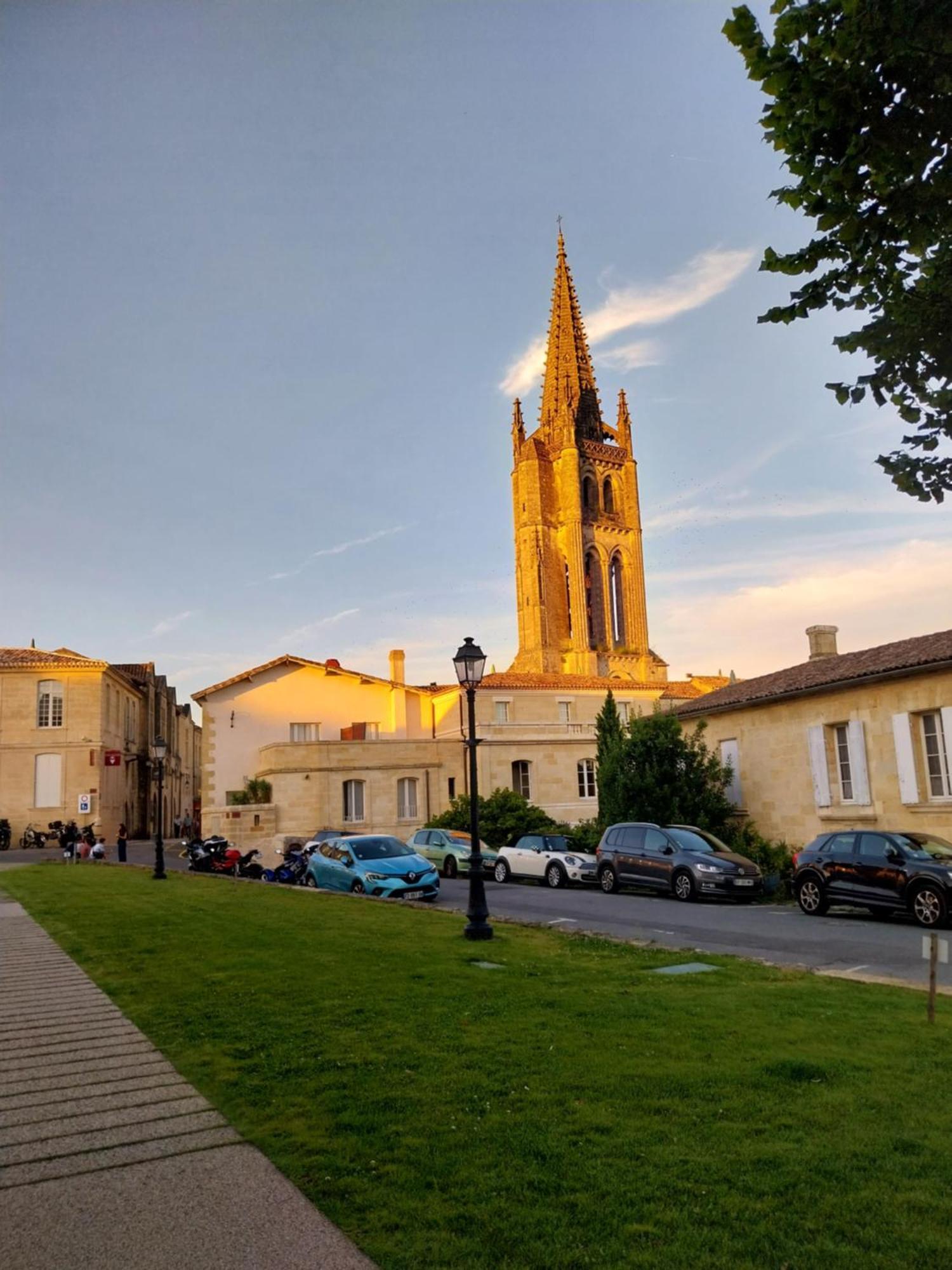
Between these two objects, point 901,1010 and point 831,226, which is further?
point 901,1010

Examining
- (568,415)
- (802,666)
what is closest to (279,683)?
(802,666)

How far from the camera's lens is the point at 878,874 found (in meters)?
15.7

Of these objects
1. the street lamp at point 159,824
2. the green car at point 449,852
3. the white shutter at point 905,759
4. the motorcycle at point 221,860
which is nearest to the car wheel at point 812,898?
the white shutter at point 905,759

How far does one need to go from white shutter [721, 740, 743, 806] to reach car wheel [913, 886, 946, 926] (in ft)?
34.9

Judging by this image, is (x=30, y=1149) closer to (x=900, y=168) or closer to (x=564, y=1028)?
(x=564, y=1028)

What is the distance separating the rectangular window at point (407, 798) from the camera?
39688 millimetres

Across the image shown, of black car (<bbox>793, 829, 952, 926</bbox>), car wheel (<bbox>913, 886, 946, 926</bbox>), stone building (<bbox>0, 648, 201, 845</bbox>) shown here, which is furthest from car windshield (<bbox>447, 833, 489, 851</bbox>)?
stone building (<bbox>0, 648, 201, 845</bbox>)

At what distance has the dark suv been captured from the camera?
19297 millimetres

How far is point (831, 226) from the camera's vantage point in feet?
17.0

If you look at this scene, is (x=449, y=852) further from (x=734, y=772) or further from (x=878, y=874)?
(x=878, y=874)

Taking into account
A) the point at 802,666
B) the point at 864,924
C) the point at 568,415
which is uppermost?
the point at 568,415

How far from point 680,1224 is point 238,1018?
4.24 m

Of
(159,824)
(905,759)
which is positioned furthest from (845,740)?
(159,824)

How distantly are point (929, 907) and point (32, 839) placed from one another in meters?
38.9
